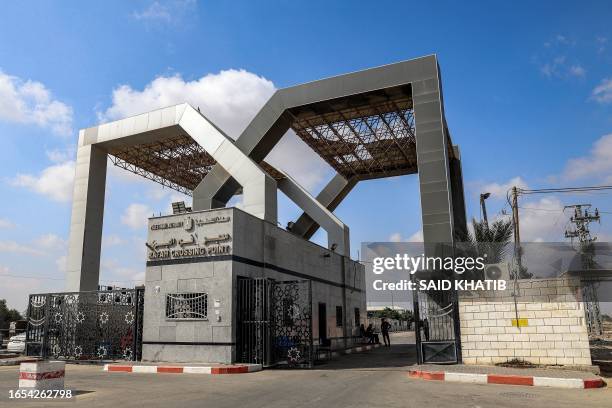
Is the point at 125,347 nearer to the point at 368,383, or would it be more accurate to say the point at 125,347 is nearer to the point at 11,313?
the point at 368,383

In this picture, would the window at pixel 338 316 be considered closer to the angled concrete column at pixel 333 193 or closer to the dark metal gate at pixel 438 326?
the angled concrete column at pixel 333 193

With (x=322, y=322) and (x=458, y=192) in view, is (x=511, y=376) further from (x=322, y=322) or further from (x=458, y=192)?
(x=458, y=192)

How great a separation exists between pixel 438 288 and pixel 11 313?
7122 centimetres

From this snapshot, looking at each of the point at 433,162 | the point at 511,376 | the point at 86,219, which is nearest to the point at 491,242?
the point at 433,162

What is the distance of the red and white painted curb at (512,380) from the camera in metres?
11.0

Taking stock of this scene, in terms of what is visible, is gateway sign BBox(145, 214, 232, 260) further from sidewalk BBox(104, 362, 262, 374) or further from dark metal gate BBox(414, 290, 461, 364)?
dark metal gate BBox(414, 290, 461, 364)

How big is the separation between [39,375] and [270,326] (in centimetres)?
751

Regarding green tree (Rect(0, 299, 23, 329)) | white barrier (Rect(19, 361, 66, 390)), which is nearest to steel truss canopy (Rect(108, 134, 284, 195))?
white barrier (Rect(19, 361, 66, 390))

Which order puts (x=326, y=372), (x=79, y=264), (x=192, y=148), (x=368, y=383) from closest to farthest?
(x=368, y=383)
(x=326, y=372)
(x=79, y=264)
(x=192, y=148)

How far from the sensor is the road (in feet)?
28.4

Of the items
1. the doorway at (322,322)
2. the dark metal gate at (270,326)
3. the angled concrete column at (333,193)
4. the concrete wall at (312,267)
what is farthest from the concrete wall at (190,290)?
the angled concrete column at (333,193)

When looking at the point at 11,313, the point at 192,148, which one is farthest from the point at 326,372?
the point at 11,313

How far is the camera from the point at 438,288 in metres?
16.2

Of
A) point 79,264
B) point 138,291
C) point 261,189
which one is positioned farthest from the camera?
point 79,264
